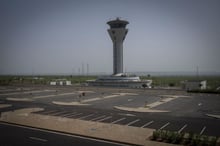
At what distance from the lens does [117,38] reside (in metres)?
101

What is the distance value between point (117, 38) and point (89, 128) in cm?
8063

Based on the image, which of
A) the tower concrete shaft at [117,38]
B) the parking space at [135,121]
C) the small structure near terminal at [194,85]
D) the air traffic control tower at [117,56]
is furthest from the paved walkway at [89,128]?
the tower concrete shaft at [117,38]

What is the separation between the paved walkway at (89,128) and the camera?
19.6 m

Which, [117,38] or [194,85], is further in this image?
[117,38]

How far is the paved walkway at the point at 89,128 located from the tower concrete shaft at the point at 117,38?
7541 centimetres

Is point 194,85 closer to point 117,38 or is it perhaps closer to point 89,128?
point 117,38

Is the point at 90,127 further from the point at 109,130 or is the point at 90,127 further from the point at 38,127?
the point at 38,127

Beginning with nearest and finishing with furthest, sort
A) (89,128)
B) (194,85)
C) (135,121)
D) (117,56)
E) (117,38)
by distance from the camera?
(89,128)
(135,121)
(194,85)
(117,38)
(117,56)

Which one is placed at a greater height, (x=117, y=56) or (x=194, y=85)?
(x=117, y=56)

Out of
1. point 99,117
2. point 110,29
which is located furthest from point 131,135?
point 110,29

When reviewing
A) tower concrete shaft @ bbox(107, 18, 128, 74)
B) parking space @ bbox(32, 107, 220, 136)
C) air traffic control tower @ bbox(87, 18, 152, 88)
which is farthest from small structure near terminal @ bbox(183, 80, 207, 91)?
parking space @ bbox(32, 107, 220, 136)

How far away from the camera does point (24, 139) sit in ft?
64.4

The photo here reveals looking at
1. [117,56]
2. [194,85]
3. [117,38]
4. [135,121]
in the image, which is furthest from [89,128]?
[117,38]

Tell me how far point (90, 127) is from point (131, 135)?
4927mm
